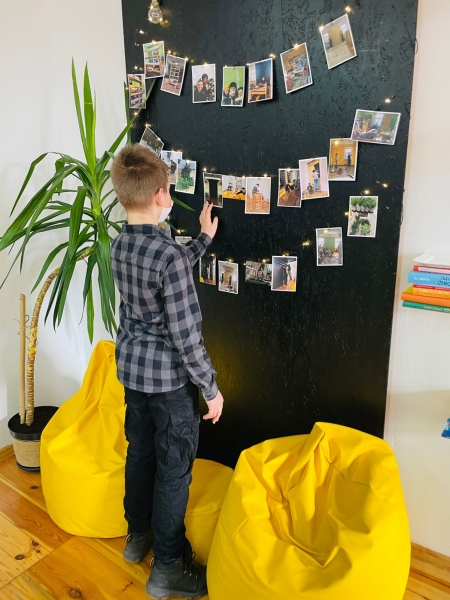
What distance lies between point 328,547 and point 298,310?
2.67ft

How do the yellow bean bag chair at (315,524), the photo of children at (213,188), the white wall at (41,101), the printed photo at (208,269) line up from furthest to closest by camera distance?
the white wall at (41,101)
the printed photo at (208,269)
the photo of children at (213,188)
the yellow bean bag chair at (315,524)

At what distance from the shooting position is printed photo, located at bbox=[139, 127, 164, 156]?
2.05 meters

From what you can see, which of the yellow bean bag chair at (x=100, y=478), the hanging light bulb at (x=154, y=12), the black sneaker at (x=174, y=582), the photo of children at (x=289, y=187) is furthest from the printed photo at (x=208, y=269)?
the black sneaker at (x=174, y=582)

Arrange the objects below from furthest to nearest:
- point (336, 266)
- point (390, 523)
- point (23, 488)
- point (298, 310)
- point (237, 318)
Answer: point (23, 488) → point (237, 318) → point (298, 310) → point (336, 266) → point (390, 523)

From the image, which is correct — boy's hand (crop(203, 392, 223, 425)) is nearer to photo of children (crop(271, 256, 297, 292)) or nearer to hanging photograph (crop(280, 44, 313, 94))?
photo of children (crop(271, 256, 297, 292))

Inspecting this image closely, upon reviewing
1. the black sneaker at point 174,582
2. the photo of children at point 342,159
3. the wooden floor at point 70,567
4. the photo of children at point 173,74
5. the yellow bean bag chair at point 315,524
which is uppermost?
the photo of children at point 173,74

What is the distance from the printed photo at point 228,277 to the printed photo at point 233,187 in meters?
0.27

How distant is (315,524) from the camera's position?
4.97 feet

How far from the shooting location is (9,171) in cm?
229

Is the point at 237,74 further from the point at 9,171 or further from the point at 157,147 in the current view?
the point at 9,171

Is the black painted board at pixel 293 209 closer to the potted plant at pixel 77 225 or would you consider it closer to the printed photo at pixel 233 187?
the printed photo at pixel 233 187

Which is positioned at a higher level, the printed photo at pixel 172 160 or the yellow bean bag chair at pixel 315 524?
the printed photo at pixel 172 160

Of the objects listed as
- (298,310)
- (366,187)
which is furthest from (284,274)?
(366,187)

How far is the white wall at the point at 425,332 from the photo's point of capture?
1442 mm
